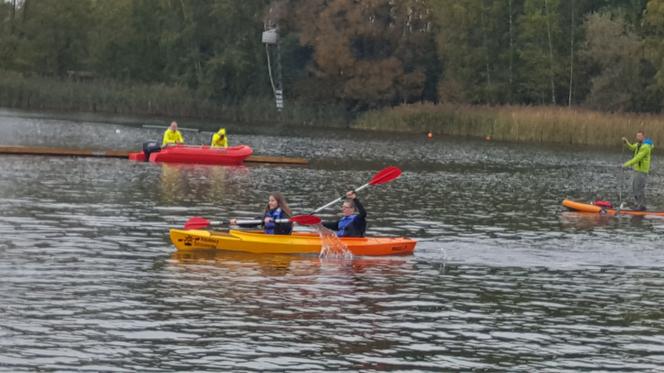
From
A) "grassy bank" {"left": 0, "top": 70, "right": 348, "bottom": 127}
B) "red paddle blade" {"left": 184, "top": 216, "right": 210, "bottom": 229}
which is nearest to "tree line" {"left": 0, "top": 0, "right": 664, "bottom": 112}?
"grassy bank" {"left": 0, "top": 70, "right": 348, "bottom": 127}

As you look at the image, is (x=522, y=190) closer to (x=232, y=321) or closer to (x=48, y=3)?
(x=232, y=321)

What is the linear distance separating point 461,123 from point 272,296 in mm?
60670

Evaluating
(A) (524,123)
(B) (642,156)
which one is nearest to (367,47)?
(A) (524,123)

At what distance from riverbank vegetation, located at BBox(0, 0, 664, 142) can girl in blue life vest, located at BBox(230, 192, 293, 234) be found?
53775mm

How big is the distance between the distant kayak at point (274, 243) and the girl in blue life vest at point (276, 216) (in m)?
0.18

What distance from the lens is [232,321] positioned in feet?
58.9

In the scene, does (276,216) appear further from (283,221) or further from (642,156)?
(642,156)

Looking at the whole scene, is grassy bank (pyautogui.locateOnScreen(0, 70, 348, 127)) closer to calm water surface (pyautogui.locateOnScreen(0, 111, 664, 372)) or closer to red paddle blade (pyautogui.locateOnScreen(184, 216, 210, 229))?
calm water surface (pyautogui.locateOnScreen(0, 111, 664, 372))

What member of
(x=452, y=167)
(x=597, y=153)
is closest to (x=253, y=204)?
(x=452, y=167)

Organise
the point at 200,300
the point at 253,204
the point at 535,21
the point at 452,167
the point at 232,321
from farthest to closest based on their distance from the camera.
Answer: the point at 535,21
the point at 452,167
the point at 253,204
the point at 200,300
the point at 232,321

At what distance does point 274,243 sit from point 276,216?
550 millimetres

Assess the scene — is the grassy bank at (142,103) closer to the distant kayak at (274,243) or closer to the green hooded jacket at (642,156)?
the green hooded jacket at (642,156)

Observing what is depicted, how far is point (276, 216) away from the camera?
965 inches

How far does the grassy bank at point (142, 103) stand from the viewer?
90.6m
